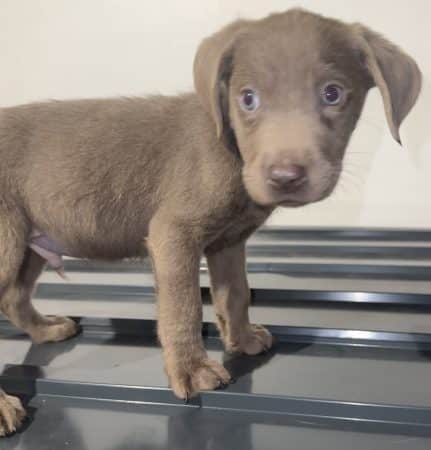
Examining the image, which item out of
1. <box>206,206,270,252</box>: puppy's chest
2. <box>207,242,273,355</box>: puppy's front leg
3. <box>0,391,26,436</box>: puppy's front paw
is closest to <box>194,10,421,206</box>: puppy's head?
<box>206,206,270,252</box>: puppy's chest

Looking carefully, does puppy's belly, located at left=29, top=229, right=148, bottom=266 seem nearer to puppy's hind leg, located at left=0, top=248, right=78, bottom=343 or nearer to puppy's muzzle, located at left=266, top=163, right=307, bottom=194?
puppy's hind leg, located at left=0, top=248, right=78, bottom=343

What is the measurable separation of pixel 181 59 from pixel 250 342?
Answer: 1990 mm

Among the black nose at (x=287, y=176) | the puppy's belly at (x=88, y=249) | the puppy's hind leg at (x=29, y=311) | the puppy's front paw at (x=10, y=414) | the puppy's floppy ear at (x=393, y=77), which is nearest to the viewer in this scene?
the black nose at (x=287, y=176)

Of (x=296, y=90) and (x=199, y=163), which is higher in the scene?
(x=296, y=90)

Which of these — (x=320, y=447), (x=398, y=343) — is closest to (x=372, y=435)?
(x=320, y=447)

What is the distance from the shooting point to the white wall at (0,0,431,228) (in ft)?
9.85

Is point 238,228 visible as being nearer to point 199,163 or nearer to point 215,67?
point 199,163

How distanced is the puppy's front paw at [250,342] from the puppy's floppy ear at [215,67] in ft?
2.10

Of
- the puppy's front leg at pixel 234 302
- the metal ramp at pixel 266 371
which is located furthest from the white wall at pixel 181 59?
the puppy's front leg at pixel 234 302

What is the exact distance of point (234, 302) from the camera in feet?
5.57

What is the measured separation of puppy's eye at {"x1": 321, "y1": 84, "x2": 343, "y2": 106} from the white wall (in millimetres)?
1739

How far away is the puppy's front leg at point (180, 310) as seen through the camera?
144 cm

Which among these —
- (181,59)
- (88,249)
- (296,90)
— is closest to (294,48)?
(296,90)

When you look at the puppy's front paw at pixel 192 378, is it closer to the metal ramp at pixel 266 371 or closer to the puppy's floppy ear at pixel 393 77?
the metal ramp at pixel 266 371
